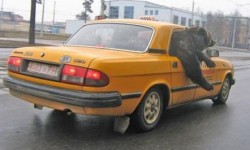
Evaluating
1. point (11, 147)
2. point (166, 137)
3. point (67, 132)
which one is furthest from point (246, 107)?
point (11, 147)

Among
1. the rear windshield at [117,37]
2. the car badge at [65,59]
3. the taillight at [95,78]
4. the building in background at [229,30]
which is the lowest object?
the taillight at [95,78]

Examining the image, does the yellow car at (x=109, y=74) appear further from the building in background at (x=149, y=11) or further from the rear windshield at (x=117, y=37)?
the building in background at (x=149, y=11)

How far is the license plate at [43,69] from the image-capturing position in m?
5.71

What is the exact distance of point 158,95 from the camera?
646 cm

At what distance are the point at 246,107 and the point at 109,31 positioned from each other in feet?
12.4

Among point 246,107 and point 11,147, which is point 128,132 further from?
point 246,107

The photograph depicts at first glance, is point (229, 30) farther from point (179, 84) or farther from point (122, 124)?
point (122, 124)

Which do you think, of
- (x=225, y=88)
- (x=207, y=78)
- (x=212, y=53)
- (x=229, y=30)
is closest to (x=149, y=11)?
(x=229, y=30)

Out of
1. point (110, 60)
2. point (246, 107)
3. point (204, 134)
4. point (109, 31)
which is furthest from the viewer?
point (246, 107)

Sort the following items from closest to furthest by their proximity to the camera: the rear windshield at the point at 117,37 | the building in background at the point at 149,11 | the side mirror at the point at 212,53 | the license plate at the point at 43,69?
1. the license plate at the point at 43,69
2. the rear windshield at the point at 117,37
3. the side mirror at the point at 212,53
4. the building in background at the point at 149,11

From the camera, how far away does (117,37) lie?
21.8 feet

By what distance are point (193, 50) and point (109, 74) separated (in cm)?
241

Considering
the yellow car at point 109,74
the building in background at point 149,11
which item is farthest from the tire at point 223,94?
the building in background at point 149,11

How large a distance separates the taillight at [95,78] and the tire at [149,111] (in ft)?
2.93
